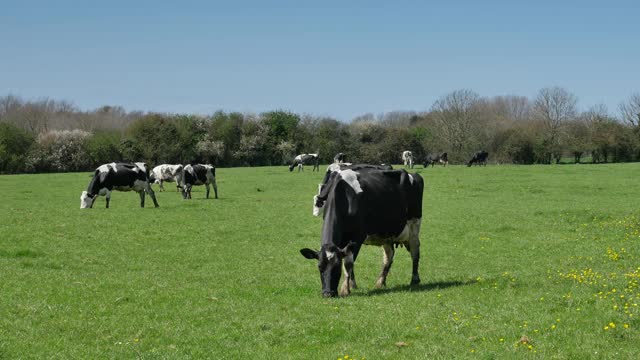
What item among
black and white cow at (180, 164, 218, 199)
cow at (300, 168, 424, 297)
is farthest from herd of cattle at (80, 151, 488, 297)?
black and white cow at (180, 164, 218, 199)

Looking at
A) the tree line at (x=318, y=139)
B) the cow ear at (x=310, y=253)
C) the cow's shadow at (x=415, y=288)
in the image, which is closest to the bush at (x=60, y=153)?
the tree line at (x=318, y=139)

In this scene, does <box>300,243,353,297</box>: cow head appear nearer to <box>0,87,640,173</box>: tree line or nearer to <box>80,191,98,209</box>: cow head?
<box>80,191,98,209</box>: cow head

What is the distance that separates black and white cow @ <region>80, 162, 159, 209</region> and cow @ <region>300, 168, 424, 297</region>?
900 inches

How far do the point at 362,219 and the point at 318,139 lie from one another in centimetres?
10155

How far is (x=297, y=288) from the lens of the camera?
15.0 meters

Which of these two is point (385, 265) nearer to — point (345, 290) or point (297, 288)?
point (345, 290)

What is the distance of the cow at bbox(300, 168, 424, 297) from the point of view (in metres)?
13.9

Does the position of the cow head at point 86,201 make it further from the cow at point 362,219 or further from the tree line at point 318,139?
the tree line at point 318,139

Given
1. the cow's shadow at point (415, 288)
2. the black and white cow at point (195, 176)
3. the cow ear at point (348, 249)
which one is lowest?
the cow's shadow at point (415, 288)

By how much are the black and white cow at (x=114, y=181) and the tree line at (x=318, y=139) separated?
204 ft

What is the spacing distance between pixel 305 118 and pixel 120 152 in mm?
36596

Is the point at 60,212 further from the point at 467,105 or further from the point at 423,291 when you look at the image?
the point at 467,105

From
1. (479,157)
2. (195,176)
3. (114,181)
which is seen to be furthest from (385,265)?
(479,157)

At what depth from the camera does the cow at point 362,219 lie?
13859mm
